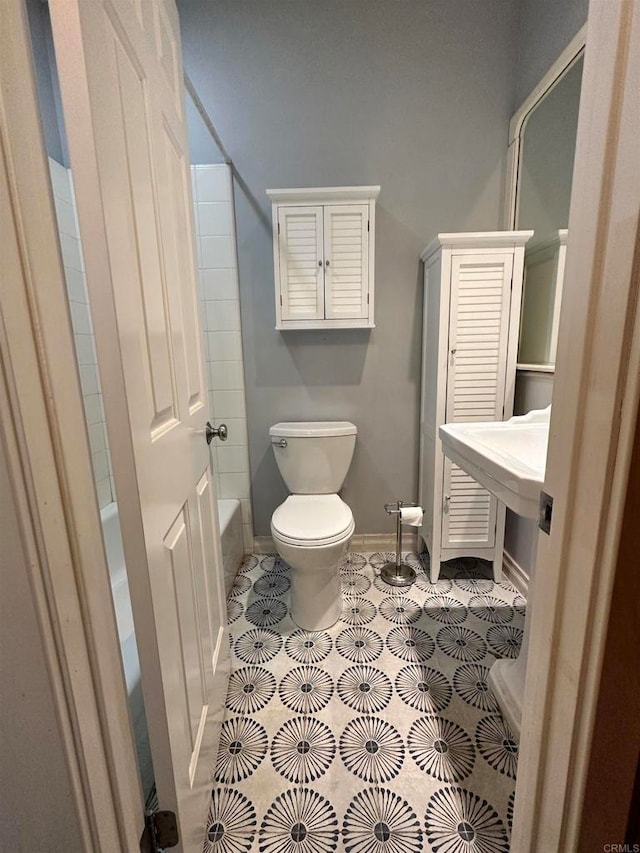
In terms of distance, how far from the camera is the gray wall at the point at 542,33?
1.38 m

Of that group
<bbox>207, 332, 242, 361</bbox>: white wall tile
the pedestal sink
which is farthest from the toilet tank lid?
the pedestal sink

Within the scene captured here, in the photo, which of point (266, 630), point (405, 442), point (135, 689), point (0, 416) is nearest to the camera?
point (0, 416)

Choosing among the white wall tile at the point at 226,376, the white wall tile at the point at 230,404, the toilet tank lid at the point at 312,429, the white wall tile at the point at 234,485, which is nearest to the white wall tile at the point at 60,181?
the white wall tile at the point at 226,376

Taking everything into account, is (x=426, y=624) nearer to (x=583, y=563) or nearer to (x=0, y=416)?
(x=583, y=563)

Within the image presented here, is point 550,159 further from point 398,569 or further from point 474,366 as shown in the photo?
point 398,569

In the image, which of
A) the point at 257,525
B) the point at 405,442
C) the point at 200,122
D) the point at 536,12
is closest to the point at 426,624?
the point at 405,442

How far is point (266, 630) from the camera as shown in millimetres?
1562

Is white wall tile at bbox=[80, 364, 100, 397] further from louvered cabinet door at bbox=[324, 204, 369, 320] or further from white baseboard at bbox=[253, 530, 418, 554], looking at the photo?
white baseboard at bbox=[253, 530, 418, 554]

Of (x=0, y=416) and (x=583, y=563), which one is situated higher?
(x=0, y=416)

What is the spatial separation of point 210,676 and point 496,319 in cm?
167

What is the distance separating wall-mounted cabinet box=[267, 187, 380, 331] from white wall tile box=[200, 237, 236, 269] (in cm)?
26

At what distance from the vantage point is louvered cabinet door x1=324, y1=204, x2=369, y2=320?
1686 mm

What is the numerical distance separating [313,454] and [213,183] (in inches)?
54.0

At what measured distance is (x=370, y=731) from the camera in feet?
3.74
